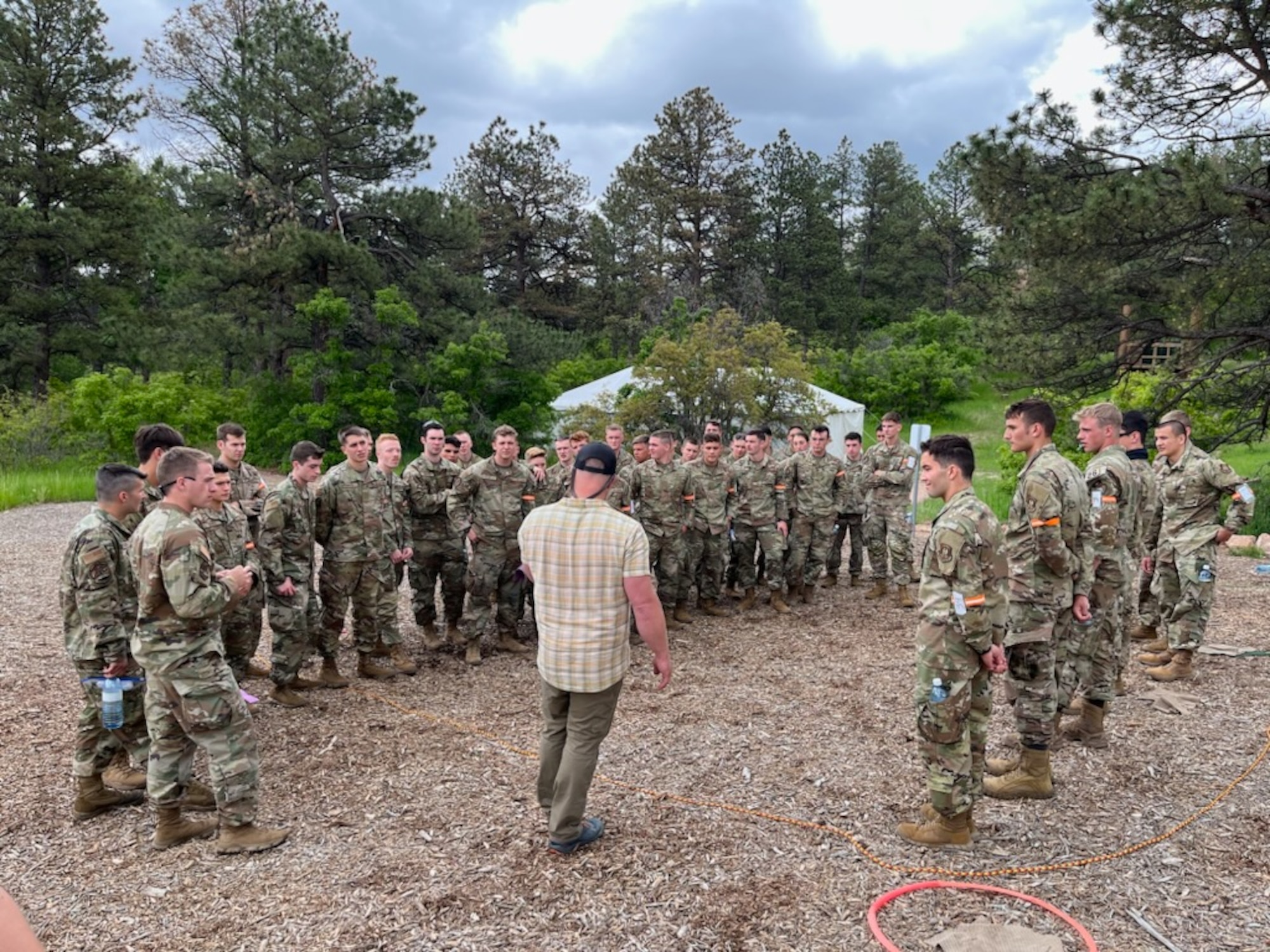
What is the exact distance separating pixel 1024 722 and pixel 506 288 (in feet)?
109

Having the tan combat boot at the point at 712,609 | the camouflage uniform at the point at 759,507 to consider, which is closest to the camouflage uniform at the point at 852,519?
the camouflage uniform at the point at 759,507

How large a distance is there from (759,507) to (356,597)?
4.26m

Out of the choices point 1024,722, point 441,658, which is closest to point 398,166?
point 441,658

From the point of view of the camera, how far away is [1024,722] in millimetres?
4277

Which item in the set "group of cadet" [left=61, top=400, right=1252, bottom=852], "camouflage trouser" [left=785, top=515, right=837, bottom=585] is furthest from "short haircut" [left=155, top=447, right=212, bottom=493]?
"camouflage trouser" [left=785, top=515, right=837, bottom=585]

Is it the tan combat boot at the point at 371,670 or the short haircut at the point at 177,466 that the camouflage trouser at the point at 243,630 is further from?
the short haircut at the point at 177,466

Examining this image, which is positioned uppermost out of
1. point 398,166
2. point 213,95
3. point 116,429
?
point 213,95

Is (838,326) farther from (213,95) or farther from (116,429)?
(116,429)

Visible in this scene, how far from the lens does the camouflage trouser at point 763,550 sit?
334 inches

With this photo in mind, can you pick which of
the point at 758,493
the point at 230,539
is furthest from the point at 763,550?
the point at 230,539

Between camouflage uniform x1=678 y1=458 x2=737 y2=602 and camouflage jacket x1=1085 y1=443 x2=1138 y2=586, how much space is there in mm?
3832

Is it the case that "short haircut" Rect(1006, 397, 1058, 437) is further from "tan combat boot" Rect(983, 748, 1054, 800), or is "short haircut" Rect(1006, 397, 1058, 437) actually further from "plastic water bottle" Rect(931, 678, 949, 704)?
"tan combat boot" Rect(983, 748, 1054, 800)

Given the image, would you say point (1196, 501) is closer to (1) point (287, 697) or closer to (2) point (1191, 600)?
(2) point (1191, 600)

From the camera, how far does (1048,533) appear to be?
4285 millimetres
